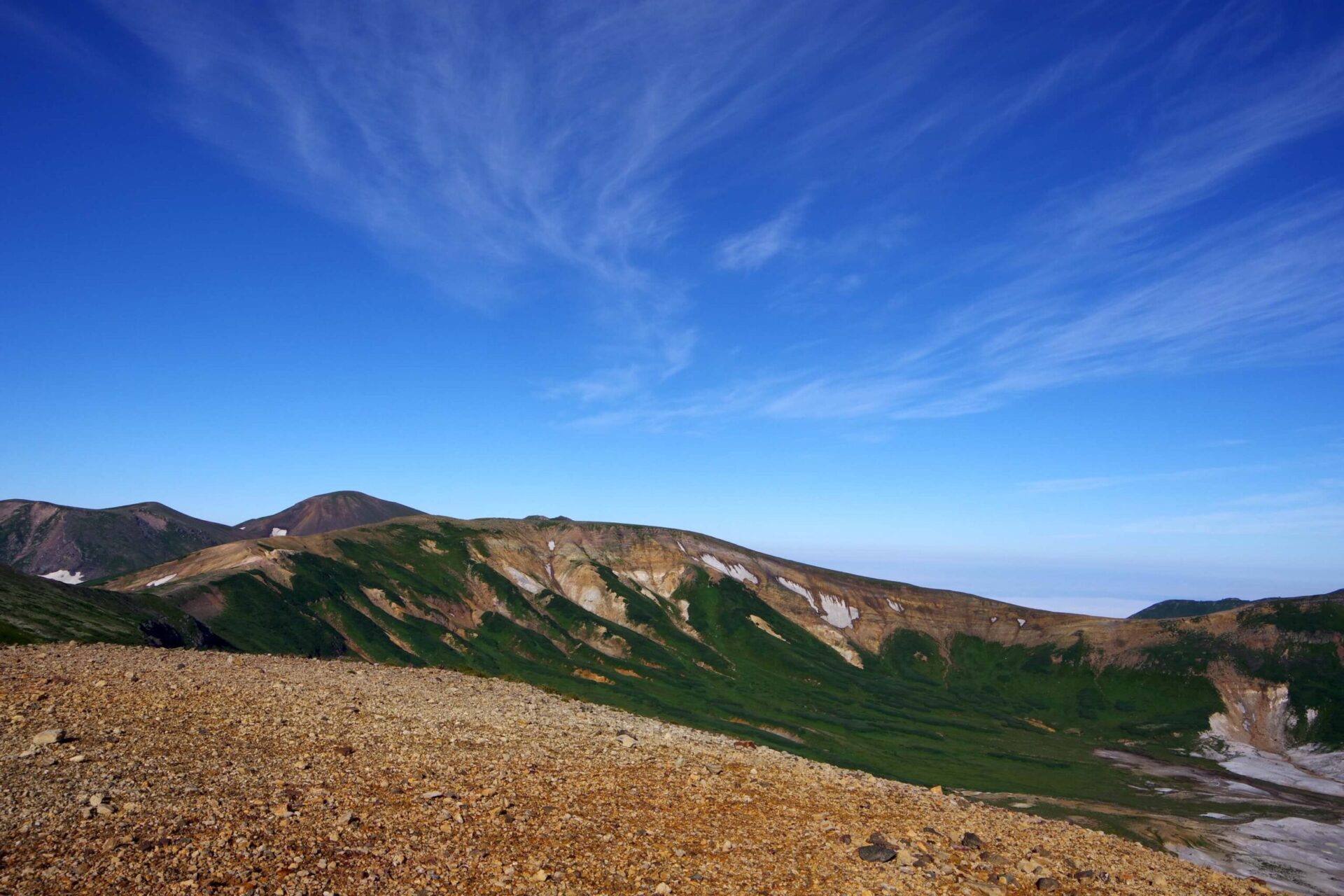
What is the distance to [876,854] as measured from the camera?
15344 mm

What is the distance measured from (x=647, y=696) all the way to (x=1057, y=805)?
65.5 m

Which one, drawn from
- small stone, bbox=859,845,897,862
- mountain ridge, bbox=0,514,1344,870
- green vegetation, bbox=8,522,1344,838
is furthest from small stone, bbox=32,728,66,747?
green vegetation, bbox=8,522,1344,838

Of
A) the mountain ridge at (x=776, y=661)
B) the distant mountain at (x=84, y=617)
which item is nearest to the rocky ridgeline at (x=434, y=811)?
the distant mountain at (x=84, y=617)

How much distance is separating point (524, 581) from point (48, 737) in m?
170

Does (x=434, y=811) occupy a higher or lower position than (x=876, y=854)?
higher

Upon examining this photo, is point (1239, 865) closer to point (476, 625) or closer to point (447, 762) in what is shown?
point (447, 762)

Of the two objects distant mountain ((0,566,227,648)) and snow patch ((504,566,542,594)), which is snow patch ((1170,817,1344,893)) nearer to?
distant mountain ((0,566,227,648))

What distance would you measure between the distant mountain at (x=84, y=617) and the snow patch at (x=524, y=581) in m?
90.2

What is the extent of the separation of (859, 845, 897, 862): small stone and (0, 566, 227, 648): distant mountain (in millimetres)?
43650

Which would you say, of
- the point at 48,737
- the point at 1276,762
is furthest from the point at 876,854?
the point at 1276,762

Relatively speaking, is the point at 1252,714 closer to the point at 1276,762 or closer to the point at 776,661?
the point at 1276,762

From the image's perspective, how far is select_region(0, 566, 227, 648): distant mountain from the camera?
51.3 m

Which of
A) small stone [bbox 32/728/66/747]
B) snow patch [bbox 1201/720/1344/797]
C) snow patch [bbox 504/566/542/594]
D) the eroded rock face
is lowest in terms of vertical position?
snow patch [bbox 1201/720/1344/797]

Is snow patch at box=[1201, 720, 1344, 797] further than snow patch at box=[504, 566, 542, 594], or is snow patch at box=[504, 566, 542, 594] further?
snow patch at box=[504, 566, 542, 594]
